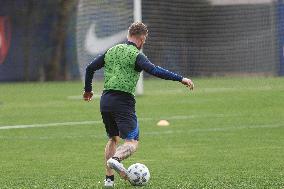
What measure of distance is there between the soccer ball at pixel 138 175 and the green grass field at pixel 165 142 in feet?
0.62

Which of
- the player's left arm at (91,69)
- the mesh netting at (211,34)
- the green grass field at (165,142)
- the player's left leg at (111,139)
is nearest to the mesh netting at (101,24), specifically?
the mesh netting at (211,34)

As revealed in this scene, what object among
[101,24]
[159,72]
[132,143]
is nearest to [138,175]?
[132,143]

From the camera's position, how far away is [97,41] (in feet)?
87.2

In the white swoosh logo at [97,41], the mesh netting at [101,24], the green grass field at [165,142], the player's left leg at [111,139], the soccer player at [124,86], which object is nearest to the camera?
the soccer player at [124,86]

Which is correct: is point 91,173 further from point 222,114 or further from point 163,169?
point 222,114

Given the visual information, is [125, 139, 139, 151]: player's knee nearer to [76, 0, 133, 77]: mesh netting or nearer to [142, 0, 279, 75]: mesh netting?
[142, 0, 279, 75]: mesh netting

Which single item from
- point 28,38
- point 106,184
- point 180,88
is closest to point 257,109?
point 180,88

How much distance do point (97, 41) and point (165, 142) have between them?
11.3 metres

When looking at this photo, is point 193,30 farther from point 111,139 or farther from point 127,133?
point 127,133

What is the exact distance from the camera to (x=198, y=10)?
86.9ft

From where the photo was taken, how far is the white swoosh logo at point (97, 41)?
26609mm

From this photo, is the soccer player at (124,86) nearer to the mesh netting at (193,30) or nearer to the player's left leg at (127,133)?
the player's left leg at (127,133)

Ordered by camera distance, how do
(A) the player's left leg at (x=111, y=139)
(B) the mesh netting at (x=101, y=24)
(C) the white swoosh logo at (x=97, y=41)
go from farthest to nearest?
(C) the white swoosh logo at (x=97, y=41)
(B) the mesh netting at (x=101, y=24)
(A) the player's left leg at (x=111, y=139)

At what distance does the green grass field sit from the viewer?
1104 cm
